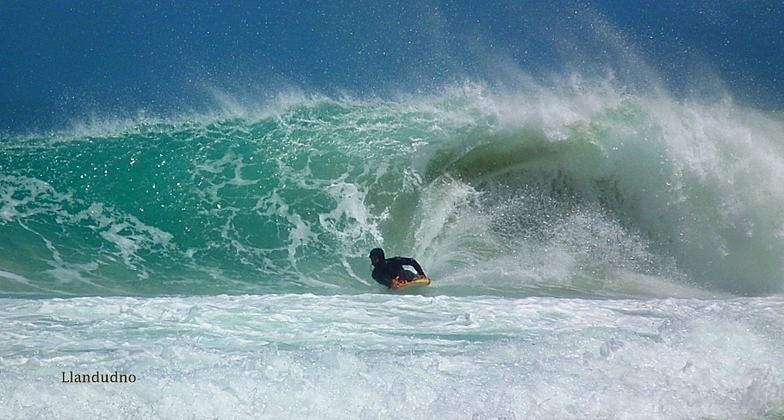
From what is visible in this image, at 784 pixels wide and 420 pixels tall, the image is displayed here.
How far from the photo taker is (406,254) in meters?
10.3

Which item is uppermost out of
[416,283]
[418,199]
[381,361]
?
[418,199]

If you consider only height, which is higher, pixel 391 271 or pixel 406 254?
pixel 406 254

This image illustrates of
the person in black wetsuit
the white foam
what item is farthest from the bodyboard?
the white foam

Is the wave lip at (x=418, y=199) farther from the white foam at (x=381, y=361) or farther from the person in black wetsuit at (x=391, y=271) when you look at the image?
the white foam at (x=381, y=361)

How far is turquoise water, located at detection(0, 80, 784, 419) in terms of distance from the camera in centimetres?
477

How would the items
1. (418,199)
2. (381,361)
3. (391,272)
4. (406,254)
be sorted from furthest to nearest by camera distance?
(418,199) → (406,254) → (391,272) → (381,361)

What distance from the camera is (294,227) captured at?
10.8 metres

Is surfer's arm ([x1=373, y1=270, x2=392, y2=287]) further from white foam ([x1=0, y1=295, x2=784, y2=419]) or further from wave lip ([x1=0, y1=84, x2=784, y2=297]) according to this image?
white foam ([x1=0, y1=295, x2=784, y2=419])

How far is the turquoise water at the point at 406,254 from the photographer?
477 cm

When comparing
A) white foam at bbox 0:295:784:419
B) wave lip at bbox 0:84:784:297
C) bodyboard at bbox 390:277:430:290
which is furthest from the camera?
wave lip at bbox 0:84:784:297

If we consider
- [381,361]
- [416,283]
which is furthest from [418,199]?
[381,361]

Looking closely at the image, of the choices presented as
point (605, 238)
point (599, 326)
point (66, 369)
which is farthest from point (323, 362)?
point (605, 238)

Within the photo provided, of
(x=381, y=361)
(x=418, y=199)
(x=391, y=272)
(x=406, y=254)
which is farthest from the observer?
Result: (x=418, y=199)

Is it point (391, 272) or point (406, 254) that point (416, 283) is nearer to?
point (391, 272)
